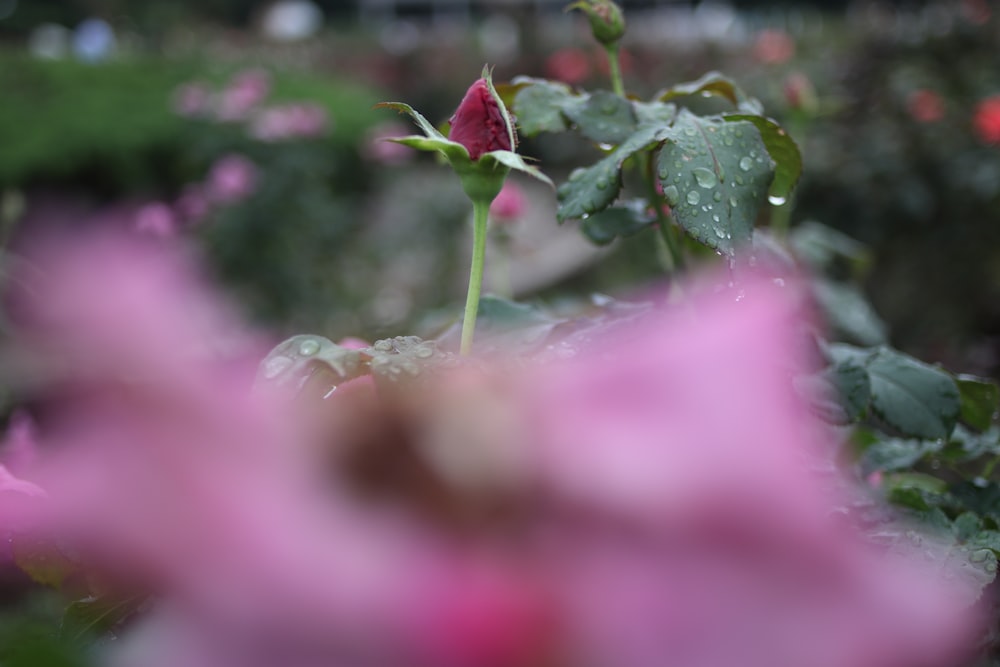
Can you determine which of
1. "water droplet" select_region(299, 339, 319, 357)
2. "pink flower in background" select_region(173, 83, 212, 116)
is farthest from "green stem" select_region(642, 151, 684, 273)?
"pink flower in background" select_region(173, 83, 212, 116)

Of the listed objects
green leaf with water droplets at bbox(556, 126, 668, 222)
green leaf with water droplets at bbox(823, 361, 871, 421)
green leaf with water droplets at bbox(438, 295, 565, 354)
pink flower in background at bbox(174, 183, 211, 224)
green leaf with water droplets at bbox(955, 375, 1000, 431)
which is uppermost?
green leaf with water droplets at bbox(556, 126, 668, 222)

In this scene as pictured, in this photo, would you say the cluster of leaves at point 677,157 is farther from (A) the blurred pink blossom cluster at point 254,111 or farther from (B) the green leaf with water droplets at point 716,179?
(A) the blurred pink blossom cluster at point 254,111

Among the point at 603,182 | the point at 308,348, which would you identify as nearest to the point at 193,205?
the point at 603,182

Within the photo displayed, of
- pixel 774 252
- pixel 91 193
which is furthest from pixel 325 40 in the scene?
pixel 774 252

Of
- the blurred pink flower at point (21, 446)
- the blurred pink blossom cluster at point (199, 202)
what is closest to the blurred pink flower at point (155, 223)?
the blurred pink blossom cluster at point (199, 202)

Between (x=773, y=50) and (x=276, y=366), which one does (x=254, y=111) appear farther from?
(x=276, y=366)

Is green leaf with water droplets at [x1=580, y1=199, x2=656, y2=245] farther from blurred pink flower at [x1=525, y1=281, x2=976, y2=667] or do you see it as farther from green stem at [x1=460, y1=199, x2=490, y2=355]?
blurred pink flower at [x1=525, y1=281, x2=976, y2=667]
